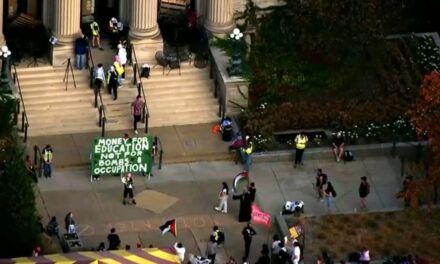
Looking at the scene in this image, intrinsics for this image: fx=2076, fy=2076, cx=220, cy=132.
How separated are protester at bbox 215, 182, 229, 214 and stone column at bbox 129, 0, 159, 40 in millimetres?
7771

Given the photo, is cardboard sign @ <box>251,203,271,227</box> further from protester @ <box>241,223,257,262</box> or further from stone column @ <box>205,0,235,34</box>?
stone column @ <box>205,0,235,34</box>

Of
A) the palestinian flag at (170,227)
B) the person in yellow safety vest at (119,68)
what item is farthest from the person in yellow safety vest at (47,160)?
the palestinian flag at (170,227)

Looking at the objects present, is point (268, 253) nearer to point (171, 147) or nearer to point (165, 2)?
point (171, 147)

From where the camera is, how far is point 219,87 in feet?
253

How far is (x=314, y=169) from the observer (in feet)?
246

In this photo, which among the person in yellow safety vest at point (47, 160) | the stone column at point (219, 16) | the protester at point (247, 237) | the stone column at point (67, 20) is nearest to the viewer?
the protester at point (247, 237)

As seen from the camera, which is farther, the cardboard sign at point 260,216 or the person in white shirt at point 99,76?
the person in white shirt at point 99,76

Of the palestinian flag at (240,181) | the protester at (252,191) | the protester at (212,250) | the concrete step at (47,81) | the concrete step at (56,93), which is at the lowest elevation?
the protester at (212,250)

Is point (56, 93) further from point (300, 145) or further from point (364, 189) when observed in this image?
point (364, 189)

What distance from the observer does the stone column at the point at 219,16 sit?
7800 cm

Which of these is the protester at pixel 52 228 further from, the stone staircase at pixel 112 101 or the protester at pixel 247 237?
the stone staircase at pixel 112 101

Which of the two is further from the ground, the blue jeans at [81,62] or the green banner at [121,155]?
the blue jeans at [81,62]

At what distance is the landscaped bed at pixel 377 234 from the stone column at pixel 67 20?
11.3 m

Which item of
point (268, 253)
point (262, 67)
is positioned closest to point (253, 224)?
point (268, 253)
